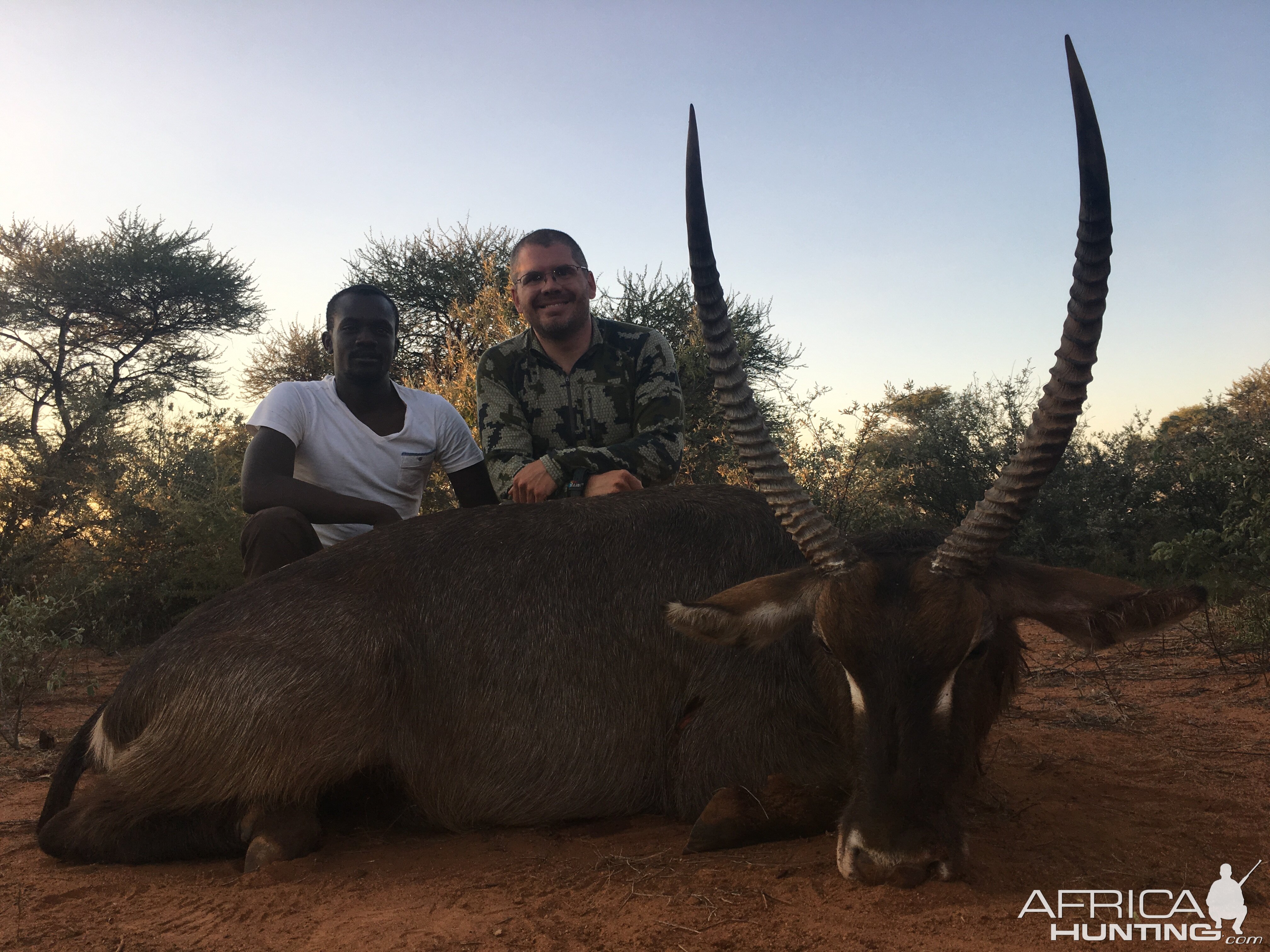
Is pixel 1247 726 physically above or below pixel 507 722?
below

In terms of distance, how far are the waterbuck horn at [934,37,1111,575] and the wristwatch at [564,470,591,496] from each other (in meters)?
2.55

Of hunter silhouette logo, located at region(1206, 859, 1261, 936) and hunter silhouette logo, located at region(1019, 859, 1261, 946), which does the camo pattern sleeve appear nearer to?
hunter silhouette logo, located at region(1019, 859, 1261, 946)

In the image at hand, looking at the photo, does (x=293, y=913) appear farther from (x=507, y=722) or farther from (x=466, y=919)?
(x=507, y=722)

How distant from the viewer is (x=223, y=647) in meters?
Answer: 3.77

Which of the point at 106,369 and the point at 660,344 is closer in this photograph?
the point at 660,344

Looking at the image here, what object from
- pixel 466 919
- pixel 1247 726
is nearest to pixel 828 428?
pixel 1247 726

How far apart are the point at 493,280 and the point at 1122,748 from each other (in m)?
17.4

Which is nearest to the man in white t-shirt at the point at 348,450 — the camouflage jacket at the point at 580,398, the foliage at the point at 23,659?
the camouflage jacket at the point at 580,398

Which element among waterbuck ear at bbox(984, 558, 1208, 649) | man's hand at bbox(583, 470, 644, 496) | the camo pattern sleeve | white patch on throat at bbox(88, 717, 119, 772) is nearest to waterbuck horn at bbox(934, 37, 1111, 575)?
waterbuck ear at bbox(984, 558, 1208, 649)

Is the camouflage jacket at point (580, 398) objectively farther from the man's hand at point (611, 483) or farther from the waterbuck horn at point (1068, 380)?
the waterbuck horn at point (1068, 380)

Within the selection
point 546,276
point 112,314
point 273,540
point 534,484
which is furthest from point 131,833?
point 112,314

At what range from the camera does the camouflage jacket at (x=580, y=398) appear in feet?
19.6

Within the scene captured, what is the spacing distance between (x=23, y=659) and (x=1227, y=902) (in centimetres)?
803

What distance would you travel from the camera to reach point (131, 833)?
145 inches
